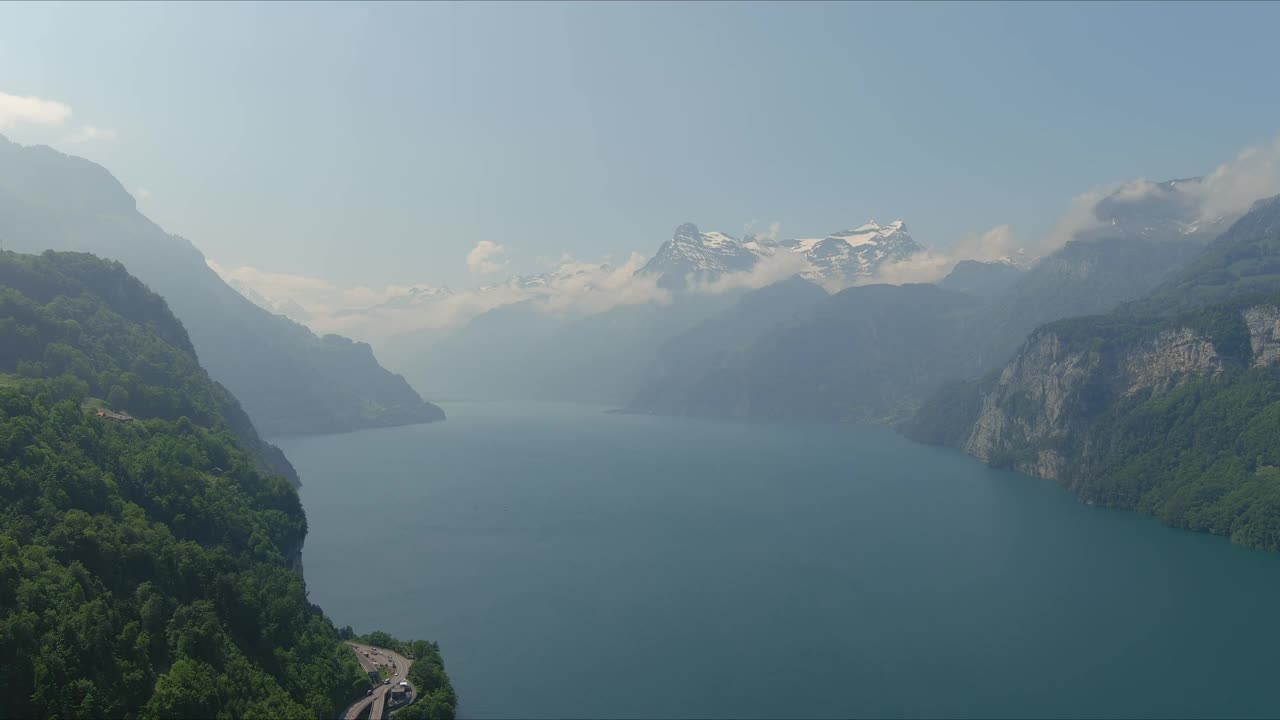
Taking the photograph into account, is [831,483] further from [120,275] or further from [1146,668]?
[120,275]

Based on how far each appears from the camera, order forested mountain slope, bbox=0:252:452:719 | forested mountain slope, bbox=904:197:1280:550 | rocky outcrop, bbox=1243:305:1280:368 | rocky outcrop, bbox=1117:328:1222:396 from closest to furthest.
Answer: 1. forested mountain slope, bbox=0:252:452:719
2. forested mountain slope, bbox=904:197:1280:550
3. rocky outcrop, bbox=1243:305:1280:368
4. rocky outcrop, bbox=1117:328:1222:396

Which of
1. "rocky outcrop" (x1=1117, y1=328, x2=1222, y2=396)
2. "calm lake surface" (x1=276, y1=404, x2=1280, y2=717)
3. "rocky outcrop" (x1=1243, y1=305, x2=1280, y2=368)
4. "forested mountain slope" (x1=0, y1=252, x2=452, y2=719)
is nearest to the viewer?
"forested mountain slope" (x1=0, y1=252, x2=452, y2=719)

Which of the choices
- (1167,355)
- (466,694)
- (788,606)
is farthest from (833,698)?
(1167,355)

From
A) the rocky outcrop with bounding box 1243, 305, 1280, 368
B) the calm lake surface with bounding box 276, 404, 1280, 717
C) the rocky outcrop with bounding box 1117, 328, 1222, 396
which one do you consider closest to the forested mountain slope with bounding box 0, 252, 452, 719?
the calm lake surface with bounding box 276, 404, 1280, 717

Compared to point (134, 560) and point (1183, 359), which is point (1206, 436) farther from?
point (134, 560)

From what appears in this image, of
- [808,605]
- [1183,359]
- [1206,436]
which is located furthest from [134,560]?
[1183,359]

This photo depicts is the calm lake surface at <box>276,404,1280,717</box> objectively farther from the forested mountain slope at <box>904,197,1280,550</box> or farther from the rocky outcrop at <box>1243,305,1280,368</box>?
the rocky outcrop at <box>1243,305,1280,368</box>

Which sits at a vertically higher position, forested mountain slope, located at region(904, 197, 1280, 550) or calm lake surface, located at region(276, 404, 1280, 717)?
forested mountain slope, located at region(904, 197, 1280, 550)
